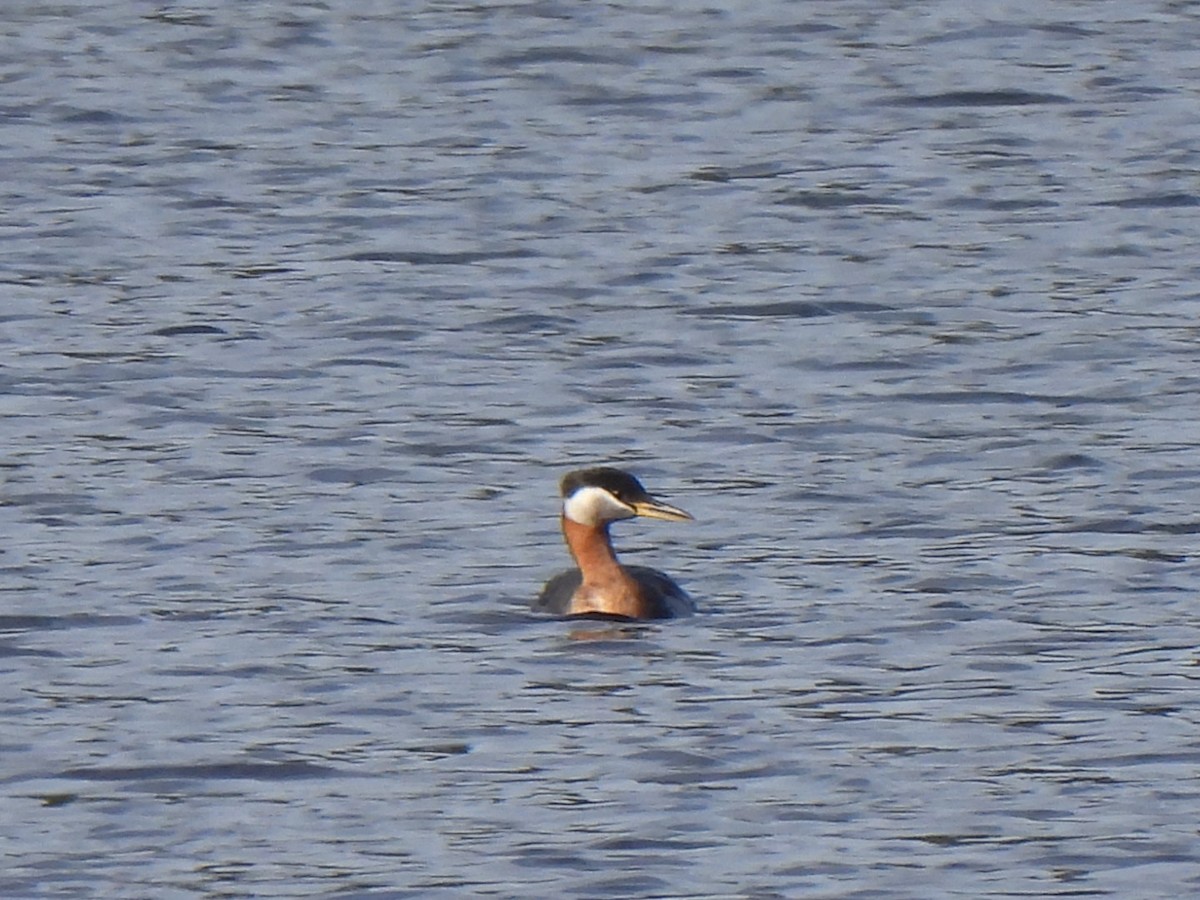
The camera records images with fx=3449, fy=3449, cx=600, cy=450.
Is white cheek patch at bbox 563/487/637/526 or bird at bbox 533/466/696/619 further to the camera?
white cheek patch at bbox 563/487/637/526

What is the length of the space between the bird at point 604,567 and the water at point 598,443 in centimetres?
15

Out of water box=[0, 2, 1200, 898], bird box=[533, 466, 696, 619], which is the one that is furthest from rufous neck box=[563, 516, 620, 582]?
water box=[0, 2, 1200, 898]

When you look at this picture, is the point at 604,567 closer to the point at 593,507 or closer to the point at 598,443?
the point at 593,507

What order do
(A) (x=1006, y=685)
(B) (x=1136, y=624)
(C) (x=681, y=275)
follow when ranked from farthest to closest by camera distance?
(C) (x=681, y=275), (B) (x=1136, y=624), (A) (x=1006, y=685)

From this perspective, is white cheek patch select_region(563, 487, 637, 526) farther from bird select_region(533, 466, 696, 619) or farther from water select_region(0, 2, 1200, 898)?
water select_region(0, 2, 1200, 898)

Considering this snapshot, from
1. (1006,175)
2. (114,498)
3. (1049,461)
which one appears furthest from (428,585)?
(1006,175)

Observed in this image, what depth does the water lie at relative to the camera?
11.6 m

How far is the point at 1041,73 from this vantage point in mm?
27328

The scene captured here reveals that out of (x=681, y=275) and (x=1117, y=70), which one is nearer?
(x=681, y=275)

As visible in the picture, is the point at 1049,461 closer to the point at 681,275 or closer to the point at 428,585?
the point at 428,585

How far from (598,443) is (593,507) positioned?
2539 mm

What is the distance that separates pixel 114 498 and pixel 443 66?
12038 mm

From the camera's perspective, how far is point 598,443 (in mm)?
17250

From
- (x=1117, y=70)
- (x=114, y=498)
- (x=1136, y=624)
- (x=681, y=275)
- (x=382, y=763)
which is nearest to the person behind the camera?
(x=382, y=763)
